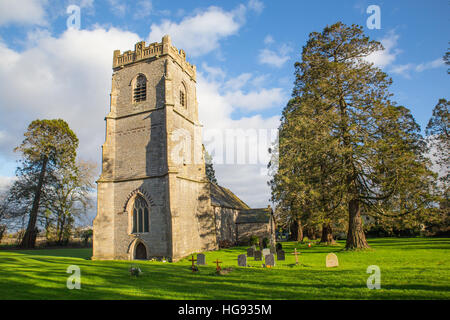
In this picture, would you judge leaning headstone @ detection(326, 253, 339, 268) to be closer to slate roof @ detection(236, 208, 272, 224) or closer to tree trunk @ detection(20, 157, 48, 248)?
slate roof @ detection(236, 208, 272, 224)

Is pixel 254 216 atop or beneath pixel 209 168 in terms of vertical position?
beneath

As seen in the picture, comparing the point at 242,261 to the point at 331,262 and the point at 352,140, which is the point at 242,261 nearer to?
the point at 331,262

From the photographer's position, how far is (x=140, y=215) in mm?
21297

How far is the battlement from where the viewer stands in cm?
2330

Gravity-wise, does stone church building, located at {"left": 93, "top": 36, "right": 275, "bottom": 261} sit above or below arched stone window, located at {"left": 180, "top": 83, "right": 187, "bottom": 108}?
below

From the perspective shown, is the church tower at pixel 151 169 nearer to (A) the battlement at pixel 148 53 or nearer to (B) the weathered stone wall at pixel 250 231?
(A) the battlement at pixel 148 53

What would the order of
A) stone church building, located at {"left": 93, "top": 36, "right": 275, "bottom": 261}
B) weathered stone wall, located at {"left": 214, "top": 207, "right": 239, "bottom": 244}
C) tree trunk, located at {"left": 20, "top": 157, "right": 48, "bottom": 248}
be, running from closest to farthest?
stone church building, located at {"left": 93, "top": 36, "right": 275, "bottom": 261}, weathered stone wall, located at {"left": 214, "top": 207, "right": 239, "bottom": 244}, tree trunk, located at {"left": 20, "top": 157, "right": 48, "bottom": 248}

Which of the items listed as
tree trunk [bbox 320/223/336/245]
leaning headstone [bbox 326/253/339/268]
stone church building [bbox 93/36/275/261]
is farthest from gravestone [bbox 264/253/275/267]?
tree trunk [bbox 320/223/336/245]

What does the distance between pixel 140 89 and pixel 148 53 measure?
3.14 meters

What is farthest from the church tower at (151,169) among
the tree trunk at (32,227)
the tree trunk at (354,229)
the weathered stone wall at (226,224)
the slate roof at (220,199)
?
the tree trunk at (32,227)

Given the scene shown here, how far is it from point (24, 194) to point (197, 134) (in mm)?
23224

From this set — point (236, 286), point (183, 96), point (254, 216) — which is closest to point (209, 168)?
point (254, 216)

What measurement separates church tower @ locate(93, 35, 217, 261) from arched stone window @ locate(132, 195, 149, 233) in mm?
74
